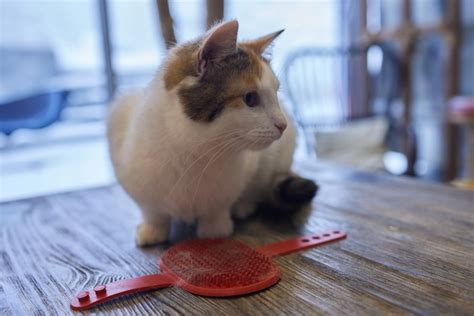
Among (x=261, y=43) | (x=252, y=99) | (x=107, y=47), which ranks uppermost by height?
(x=107, y=47)

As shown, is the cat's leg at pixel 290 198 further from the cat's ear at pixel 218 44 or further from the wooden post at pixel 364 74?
the wooden post at pixel 364 74

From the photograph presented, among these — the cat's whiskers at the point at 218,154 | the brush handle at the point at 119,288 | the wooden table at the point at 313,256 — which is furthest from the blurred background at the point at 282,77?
the brush handle at the point at 119,288

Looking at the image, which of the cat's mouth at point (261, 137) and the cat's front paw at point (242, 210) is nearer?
the cat's mouth at point (261, 137)

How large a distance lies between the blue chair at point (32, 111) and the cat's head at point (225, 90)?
1169mm

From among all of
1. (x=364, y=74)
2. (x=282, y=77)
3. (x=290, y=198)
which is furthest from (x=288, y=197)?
(x=364, y=74)

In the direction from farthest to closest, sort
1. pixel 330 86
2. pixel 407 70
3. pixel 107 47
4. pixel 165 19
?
1. pixel 330 86
2. pixel 407 70
3. pixel 107 47
4. pixel 165 19

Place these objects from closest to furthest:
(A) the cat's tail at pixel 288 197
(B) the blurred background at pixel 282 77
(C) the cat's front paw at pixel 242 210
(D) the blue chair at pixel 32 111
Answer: (A) the cat's tail at pixel 288 197 < (C) the cat's front paw at pixel 242 210 < (D) the blue chair at pixel 32 111 < (B) the blurred background at pixel 282 77

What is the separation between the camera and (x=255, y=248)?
0.87 metres

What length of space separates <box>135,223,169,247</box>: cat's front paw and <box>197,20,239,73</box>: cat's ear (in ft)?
1.20

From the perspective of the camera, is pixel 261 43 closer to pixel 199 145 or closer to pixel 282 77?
pixel 199 145

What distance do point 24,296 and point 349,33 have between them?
9.17 ft

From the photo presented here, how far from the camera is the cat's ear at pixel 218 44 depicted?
2.38 ft

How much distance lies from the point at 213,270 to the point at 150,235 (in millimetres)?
231

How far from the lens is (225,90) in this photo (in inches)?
29.9
